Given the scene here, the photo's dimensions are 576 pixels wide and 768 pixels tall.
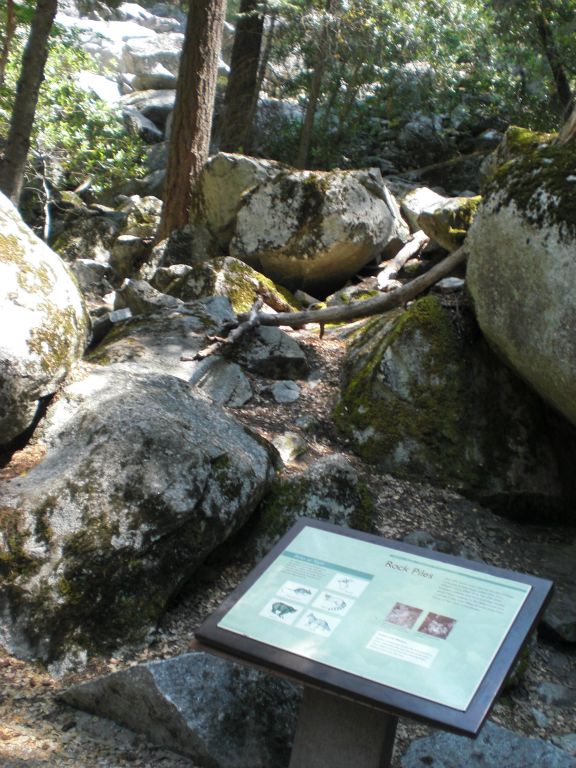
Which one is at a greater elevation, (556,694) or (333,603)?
(333,603)

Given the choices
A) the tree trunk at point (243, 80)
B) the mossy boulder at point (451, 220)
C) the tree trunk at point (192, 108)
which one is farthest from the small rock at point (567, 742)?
the tree trunk at point (243, 80)

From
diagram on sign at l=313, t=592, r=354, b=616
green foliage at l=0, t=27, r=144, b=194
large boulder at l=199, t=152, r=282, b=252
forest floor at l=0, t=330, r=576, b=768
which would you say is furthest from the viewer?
green foliage at l=0, t=27, r=144, b=194

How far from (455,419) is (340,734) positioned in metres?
3.12

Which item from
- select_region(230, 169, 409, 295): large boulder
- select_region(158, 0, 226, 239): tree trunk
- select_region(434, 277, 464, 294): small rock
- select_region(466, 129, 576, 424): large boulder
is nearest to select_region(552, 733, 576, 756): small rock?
select_region(466, 129, 576, 424): large boulder

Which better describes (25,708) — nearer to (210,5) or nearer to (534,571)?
(534,571)

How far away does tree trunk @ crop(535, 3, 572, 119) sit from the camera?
37.7 feet

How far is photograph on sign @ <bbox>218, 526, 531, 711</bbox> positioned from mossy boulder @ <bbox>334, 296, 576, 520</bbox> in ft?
8.39

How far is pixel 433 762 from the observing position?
2.95 metres

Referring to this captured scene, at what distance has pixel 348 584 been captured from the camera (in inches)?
93.0

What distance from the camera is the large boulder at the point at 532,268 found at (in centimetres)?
415

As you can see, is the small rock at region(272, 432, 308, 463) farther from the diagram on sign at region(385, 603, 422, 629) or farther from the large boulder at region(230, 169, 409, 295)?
the large boulder at region(230, 169, 409, 295)

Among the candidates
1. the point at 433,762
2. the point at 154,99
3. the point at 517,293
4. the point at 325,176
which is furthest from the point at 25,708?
the point at 154,99

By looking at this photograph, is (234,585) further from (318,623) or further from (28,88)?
(28,88)

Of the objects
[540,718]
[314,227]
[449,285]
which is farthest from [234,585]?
[314,227]
